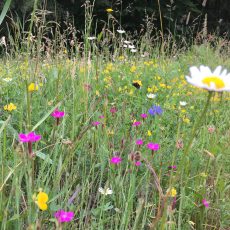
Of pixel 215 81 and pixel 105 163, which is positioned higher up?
pixel 215 81

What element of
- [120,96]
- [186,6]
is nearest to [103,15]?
[186,6]

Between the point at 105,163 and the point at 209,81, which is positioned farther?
the point at 105,163

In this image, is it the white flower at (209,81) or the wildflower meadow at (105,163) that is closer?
the white flower at (209,81)

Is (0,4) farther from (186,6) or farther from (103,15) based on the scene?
(186,6)

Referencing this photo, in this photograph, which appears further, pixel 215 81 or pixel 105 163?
pixel 105 163

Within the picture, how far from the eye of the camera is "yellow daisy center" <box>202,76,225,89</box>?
2.06ft

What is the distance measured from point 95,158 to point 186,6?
1033 centimetres

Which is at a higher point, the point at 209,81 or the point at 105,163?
the point at 209,81

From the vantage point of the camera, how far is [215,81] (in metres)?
0.65

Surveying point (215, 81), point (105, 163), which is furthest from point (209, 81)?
point (105, 163)

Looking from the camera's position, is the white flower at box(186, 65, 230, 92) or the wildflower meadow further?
the wildflower meadow

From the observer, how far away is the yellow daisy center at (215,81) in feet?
2.06

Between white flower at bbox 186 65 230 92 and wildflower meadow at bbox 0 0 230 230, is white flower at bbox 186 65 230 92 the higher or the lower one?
the higher one

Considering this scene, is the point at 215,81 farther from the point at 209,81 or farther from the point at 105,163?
the point at 105,163
